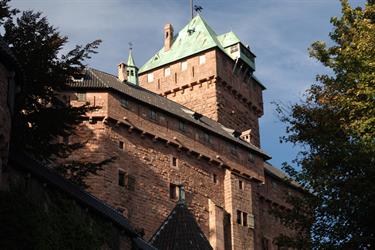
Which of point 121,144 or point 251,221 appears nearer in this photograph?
point 121,144

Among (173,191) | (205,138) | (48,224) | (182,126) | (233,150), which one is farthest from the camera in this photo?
(233,150)

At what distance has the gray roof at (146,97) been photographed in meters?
38.1

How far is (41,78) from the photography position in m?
22.1

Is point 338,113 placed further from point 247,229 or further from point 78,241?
point 247,229

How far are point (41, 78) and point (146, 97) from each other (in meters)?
19.5

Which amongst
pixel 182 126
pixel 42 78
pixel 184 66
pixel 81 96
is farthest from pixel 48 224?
pixel 184 66

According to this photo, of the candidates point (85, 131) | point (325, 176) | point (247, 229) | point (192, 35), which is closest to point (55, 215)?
point (325, 176)

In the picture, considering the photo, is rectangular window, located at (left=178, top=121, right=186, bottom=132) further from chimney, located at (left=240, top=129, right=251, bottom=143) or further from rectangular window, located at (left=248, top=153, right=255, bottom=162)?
chimney, located at (left=240, top=129, right=251, bottom=143)

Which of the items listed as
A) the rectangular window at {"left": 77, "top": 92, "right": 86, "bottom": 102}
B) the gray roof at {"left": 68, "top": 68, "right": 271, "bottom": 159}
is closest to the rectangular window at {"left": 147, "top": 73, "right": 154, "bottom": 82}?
the gray roof at {"left": 68, "top": 68, "right": 271, "bottom": 159}

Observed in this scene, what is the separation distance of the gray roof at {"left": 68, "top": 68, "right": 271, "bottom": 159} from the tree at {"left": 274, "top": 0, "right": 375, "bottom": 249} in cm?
1540

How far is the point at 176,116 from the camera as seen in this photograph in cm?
4075

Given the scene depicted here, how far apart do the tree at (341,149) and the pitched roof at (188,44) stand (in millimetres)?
27416

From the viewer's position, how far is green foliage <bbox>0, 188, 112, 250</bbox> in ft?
49.9

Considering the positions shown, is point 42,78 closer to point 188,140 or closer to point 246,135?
point 188,140
